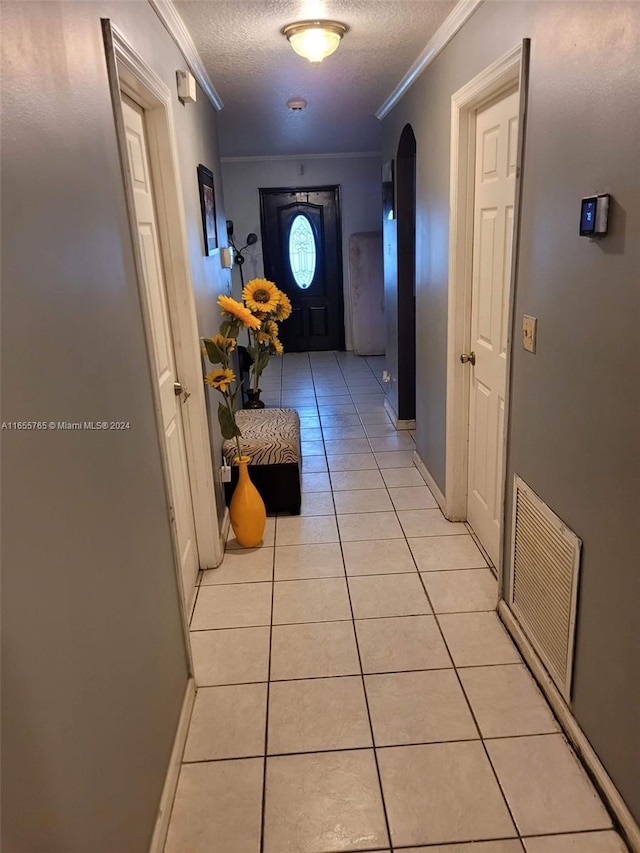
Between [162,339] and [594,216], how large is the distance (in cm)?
157

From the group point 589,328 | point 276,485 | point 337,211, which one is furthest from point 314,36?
point 337,211

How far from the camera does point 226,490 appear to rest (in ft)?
10.6

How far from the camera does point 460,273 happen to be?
278 centimetres

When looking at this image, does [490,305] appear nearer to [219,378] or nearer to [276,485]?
[219,378]

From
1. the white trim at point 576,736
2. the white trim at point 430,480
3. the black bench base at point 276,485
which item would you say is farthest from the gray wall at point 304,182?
the white trim at point 576,736

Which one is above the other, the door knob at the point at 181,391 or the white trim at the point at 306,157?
the white trim at the point at 306,157

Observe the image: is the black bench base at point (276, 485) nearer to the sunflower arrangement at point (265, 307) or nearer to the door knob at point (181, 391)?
the sunflower arrangement at point (265, 307)

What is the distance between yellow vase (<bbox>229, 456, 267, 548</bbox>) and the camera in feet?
9.42

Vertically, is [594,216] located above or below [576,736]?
above

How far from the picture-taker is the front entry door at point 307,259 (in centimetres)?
727

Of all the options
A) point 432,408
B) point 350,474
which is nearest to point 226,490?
point 350,474

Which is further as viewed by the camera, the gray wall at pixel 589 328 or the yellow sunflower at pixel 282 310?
the yellow sunflower at pixel 282 310

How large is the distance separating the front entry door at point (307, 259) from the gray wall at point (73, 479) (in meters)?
5.82

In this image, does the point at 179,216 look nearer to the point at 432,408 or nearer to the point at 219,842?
the point at 432,408
